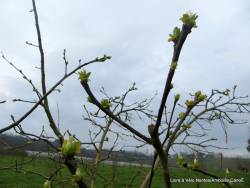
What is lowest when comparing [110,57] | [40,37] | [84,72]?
[84,72]

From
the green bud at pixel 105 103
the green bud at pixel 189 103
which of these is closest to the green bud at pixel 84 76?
the green bud at pixel 105 103

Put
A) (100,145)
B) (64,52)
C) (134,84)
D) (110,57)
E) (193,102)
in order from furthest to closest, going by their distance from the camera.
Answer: (134,84), (100,145), (64,52), (110,57), (193,102)

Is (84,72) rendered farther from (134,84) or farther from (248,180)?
(248,180)

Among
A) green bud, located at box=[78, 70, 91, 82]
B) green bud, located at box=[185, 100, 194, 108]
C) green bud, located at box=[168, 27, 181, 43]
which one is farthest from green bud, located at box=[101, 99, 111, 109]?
green bud, located at box=[185, 100, 194, 108]

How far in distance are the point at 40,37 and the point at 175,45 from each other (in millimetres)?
1393

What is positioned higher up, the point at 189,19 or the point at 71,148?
the point at 189,19

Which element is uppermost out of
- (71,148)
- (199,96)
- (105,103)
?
(199,96)

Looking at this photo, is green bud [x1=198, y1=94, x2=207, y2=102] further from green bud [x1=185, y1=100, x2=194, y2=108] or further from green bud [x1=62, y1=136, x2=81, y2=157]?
green bud [x1=62, y1=136, x2=81, y2=157]

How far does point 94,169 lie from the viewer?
294 centimetres

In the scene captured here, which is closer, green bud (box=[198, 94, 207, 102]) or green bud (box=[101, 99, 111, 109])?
green bud (box=[101, 99, 111, 109])

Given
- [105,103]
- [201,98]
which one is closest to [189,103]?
[201,98]

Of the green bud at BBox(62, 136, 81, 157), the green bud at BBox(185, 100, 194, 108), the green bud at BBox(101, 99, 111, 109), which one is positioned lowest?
the green bud at BBox(62, 136, 81, 157)

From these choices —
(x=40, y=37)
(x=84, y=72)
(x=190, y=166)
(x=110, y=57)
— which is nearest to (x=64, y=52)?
(x=40, y=37)

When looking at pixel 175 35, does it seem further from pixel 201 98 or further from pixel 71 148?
pixel 201 98
